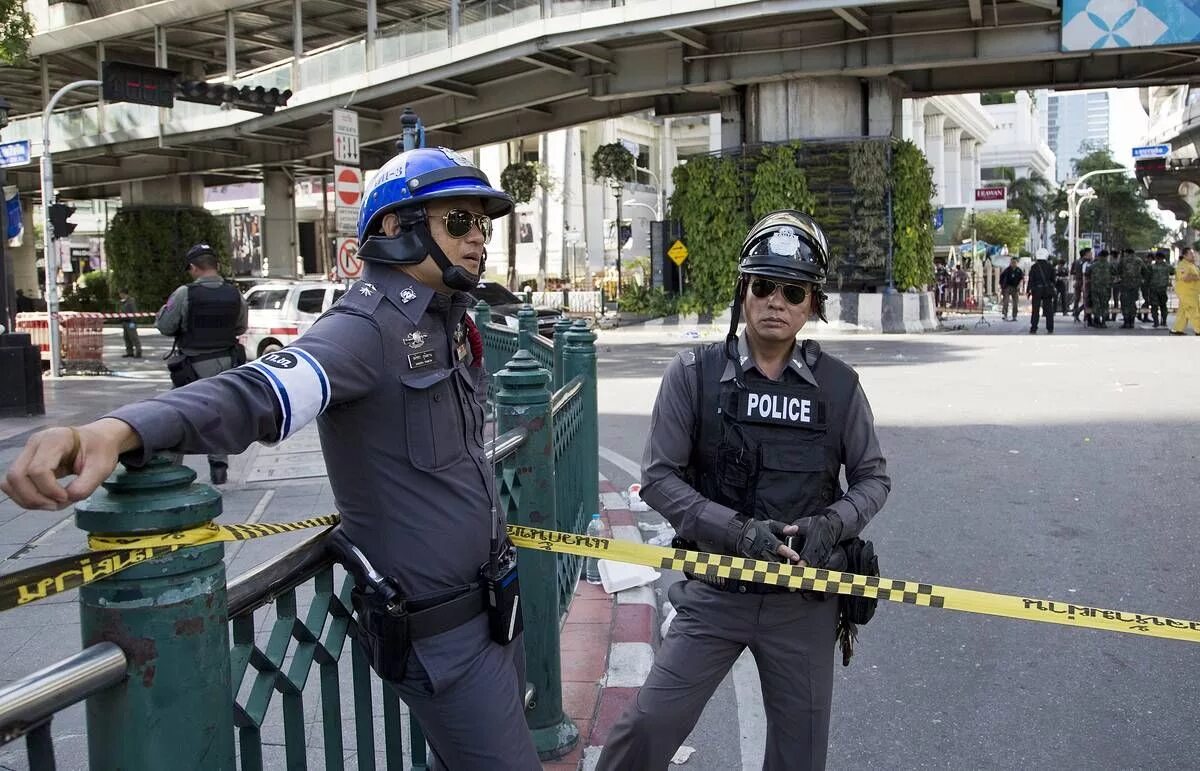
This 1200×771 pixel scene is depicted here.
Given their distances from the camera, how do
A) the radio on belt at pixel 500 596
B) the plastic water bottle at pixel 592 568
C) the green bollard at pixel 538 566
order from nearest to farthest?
the radio on belt at pixel 500 596 < the green bollard at pixel 538 566 < the plastic water bottle at pixel 592 568

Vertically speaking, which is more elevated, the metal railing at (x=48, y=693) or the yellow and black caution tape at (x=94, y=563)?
the yellow and black caution tape at (x=94, y=563)

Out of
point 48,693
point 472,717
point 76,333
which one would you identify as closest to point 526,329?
point 472,717

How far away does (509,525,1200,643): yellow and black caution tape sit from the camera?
2.81 meters

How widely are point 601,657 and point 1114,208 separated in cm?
9471

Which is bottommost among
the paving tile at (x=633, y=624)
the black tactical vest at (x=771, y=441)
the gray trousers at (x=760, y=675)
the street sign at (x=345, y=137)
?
the paving tile at (x=633, y=624)

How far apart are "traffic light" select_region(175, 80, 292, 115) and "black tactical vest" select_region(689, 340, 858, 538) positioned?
20098 mm

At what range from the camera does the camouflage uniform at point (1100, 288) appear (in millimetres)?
25031

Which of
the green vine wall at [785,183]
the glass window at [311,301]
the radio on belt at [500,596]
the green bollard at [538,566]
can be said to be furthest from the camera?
the green vine wall at [785,183]

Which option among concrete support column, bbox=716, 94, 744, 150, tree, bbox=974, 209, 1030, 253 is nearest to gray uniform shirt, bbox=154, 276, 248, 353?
concrete support column, bbox=716, 94, 744, 150

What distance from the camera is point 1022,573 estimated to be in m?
6.19

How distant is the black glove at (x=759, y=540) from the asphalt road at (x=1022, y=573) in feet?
4.87

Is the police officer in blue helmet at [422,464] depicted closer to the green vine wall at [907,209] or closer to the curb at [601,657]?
the curb at [601,657]

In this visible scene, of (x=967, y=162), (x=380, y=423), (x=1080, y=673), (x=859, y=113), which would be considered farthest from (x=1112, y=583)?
(x=967, y=162)

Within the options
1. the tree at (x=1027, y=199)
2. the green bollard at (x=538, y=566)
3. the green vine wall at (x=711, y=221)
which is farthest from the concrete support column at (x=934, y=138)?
the green bollard at (x=538, y=566)
